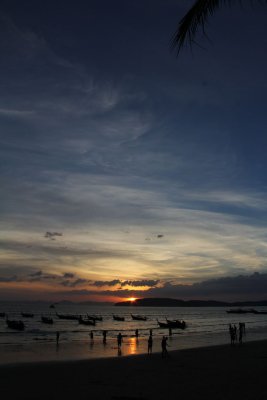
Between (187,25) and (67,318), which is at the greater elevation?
(187,25)

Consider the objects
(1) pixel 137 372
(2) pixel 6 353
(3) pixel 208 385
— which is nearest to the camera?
(3) pixel 208 385

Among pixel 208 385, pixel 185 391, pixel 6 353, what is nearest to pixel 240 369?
pixel 208 385

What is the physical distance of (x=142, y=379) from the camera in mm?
20266

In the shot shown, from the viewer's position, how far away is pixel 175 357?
3058cm

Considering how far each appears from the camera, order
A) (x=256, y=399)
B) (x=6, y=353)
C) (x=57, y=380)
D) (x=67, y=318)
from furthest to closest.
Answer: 1. (x=67, y=318)
2. (x=6, y=353)
3. (x=57, y=380)
4. (x=256, y=399)

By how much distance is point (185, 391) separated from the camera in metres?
17.2

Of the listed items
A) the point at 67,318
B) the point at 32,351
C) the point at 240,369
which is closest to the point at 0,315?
the point at 67,318

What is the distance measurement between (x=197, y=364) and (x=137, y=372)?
5.29 metres

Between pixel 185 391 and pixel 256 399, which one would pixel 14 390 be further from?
pixel 256 399

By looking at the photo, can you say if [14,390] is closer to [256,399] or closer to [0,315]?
[256,399]

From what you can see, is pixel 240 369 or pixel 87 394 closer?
pixel 87 394

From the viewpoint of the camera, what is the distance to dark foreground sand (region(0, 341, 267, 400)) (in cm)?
1664

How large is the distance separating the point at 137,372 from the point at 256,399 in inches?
354

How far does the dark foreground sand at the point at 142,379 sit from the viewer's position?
54.6ft
